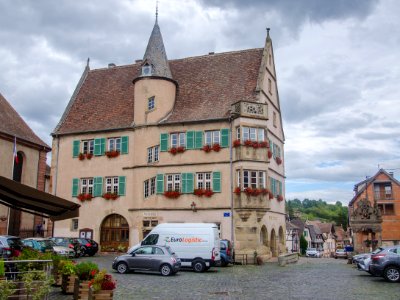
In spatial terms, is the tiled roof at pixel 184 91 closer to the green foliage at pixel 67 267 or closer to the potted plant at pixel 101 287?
the green foliage at pixel 67 267

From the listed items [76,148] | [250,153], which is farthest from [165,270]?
[76,148]

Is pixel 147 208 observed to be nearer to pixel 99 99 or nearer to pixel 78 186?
pixel 78 186

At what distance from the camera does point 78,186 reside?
3759 centimetres

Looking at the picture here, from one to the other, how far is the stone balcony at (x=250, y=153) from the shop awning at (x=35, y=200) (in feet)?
62.3

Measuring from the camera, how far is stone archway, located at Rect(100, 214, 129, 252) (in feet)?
118

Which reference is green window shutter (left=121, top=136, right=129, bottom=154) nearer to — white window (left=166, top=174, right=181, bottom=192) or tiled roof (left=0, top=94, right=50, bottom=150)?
white window (left=166, top=174, right=181, bottom=192)

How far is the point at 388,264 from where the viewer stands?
19.9 metres

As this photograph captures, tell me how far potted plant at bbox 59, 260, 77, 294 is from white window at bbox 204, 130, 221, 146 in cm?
2022

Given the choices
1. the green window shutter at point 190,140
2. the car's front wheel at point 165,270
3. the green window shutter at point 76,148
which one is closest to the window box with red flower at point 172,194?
the green window shutter at point 190,140

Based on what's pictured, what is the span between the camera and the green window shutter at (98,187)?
121 ft

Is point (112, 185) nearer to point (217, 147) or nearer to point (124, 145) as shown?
point (124, 145)

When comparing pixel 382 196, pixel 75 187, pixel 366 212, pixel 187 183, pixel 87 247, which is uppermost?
pixel 382 196

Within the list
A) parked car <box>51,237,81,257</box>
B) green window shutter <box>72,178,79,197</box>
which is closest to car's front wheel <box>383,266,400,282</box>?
parked car <box>51,237,81,257</box>

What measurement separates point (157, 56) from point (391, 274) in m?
24.2
